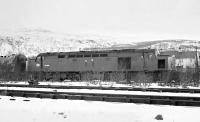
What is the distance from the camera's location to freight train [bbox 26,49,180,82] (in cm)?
3322

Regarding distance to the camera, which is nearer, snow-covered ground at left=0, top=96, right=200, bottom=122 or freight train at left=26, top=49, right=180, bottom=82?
snow-covered ground at left=0, top=96, right=200, bottom=122

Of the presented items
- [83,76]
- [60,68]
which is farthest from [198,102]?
[60,68]

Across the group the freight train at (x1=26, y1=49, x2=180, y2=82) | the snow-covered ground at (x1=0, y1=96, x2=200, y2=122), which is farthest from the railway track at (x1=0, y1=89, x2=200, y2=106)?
the freight train at (x1=26, y1=49, x2=180, y2=82)

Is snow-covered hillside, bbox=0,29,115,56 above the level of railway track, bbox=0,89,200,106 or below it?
above

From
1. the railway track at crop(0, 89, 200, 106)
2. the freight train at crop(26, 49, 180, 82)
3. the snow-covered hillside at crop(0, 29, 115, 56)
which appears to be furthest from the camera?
the snow-covered hillside at crop(0, 29, 115, 56)

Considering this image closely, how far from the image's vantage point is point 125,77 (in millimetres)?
33656

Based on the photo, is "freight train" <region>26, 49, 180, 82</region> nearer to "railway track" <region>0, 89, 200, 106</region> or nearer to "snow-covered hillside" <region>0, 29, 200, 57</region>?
"railway track" <region>0, 89, 200, 106</region>

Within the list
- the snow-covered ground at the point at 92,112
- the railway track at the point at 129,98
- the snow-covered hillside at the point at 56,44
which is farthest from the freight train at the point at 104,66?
the snow-covered hillside at the point at 56,44

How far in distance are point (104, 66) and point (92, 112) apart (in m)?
24.6

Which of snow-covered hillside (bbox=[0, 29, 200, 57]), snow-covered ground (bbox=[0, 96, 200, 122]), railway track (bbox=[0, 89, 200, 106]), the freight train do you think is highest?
snow-covered hillside (bbox=[0, 29, 200, 57])

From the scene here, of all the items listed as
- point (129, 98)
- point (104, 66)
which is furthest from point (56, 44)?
point (129, 98)

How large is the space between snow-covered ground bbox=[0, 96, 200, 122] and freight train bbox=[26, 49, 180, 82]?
18.3 m

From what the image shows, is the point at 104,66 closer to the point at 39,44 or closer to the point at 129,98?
the point at 129,98

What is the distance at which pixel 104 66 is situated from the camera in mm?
35625
